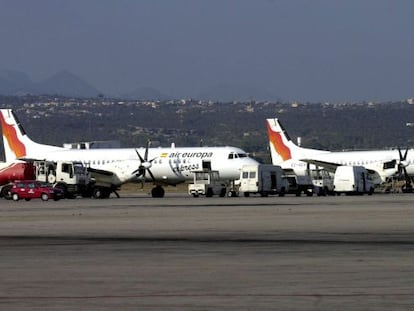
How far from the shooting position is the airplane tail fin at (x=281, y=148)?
12816cm

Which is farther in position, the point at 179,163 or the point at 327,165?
the point at 327,165

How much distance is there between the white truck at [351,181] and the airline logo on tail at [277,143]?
85.7ft

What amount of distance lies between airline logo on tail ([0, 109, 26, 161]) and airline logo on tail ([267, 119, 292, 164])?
29.3 meters

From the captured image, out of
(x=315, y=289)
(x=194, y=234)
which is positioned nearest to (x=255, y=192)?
(x=194, y=234)

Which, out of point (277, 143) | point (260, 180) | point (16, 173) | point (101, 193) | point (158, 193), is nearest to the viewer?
point (260, 180)

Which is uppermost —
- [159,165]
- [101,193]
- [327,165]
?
[327,165]

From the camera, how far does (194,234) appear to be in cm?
4038

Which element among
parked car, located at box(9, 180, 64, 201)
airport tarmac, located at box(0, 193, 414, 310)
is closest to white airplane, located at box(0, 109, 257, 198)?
parked car, located at box(9, 180, 64, 201)

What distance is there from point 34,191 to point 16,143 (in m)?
25.9

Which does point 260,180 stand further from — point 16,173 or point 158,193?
point 16,173

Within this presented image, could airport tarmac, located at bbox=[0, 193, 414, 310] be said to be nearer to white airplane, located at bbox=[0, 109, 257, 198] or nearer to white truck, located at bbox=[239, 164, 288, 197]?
white truck, located at bbox=[239, 164, 288, 197]

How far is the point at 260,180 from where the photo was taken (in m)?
97.8

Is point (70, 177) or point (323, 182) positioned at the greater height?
point (70, 177)

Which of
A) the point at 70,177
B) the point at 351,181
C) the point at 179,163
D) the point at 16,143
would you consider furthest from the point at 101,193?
the point at 16,143
